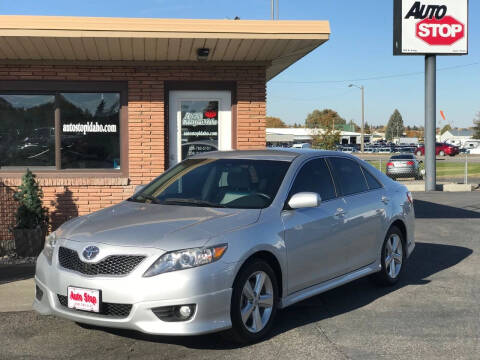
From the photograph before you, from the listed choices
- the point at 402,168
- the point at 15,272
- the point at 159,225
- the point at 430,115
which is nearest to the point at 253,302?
the point at 159,225

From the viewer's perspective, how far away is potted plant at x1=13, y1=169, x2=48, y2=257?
9.09 metres

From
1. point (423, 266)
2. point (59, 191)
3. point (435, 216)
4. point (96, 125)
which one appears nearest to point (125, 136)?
point (96, 125)

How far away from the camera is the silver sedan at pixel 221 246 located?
14.9ft

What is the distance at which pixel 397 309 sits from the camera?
20.2 feet

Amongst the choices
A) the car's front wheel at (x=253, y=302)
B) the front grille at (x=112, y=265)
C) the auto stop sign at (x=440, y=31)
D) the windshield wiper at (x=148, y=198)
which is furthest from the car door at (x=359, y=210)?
the auto stop sign at (x=440, y=31)

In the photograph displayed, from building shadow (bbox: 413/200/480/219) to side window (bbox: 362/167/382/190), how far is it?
676 cm

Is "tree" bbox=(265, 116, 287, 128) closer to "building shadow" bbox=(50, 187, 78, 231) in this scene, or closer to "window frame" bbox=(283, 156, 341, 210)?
"building shadow" bbox=(50, 187, 78, 231)

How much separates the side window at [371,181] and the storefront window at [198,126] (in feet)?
15.0

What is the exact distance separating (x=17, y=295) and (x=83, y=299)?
2.40 m

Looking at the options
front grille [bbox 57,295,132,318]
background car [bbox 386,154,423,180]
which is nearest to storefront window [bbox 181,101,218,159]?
front grille [bbox 57,295,132,318]

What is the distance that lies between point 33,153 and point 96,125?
1178 mm

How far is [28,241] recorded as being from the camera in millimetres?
9086

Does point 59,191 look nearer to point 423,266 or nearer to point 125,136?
point 125,136

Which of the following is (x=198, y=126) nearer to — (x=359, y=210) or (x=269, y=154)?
(x=269, y=154)
